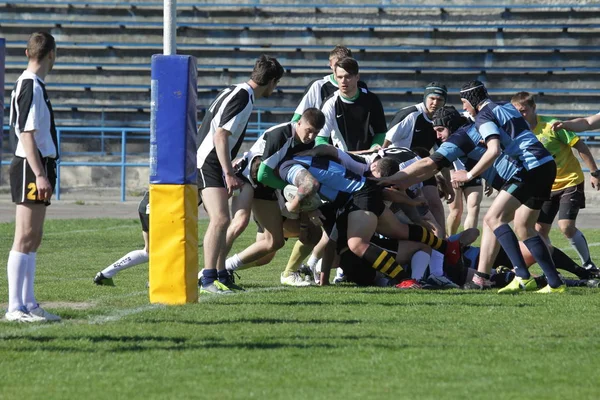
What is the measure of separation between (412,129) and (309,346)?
5674 mm

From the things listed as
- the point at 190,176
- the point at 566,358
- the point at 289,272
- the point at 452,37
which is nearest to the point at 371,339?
the point at 566,358

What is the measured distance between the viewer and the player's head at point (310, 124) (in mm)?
8312

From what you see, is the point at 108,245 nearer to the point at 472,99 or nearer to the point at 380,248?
the point at 380,248

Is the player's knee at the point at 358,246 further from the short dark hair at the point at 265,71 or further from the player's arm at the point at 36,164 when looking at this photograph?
the player's arm at the point at 36,164

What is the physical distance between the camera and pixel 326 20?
26.4 metres

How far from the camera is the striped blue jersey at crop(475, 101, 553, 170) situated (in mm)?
8234

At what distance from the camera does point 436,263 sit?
9.02 meters

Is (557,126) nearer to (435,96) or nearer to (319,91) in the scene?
(435,96)

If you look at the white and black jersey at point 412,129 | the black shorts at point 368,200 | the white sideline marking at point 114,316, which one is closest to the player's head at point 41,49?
the white sideline marking at point 114,316

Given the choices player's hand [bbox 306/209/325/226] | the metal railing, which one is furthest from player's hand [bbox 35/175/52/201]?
the metal railing

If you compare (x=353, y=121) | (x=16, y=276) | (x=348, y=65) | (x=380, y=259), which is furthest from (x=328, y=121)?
(x=16, y=276)

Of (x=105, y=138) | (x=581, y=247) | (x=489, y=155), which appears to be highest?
(x=489, y=155)

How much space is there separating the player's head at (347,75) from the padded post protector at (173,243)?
8.52ft

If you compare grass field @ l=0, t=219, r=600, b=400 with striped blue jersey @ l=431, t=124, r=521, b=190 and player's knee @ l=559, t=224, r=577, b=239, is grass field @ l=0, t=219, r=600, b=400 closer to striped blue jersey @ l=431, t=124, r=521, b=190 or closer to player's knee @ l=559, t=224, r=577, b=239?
striped blue jersey @ l=431, t=124, r=521, b=190
